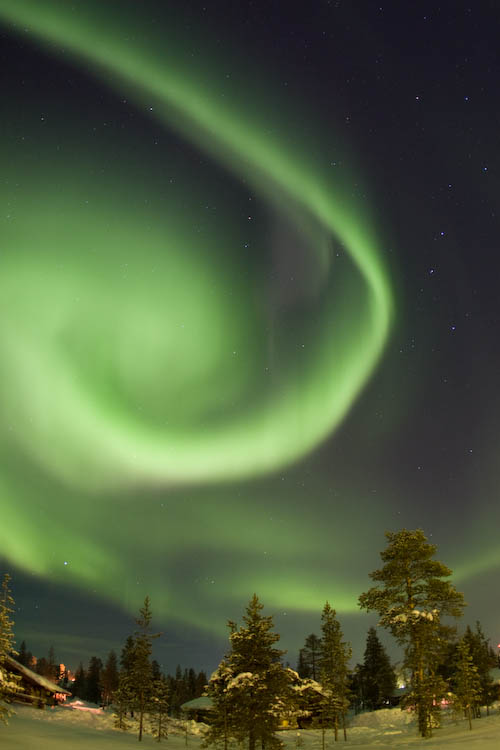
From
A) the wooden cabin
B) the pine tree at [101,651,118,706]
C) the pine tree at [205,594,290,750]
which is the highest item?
the pine tree at [205,594,290,750]

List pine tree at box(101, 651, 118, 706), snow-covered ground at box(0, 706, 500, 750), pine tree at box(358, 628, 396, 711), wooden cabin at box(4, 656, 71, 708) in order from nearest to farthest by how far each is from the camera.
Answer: snow-covered ground at box(0, 706, 500, 750) → wooden cabin at box(4, 656, 71, 708) → pine tree at box(358, 628, 396, 711) → pine tree at box(101, 651, 118, 706)

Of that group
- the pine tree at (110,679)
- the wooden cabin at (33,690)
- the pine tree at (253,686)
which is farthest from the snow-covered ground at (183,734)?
the pine tree at (110,679)

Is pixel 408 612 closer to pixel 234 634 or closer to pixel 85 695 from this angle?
pixel 234 634

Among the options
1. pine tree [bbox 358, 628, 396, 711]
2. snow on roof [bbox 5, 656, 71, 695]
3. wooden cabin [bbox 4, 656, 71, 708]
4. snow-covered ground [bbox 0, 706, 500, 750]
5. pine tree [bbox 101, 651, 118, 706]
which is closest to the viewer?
snow-covered ground [bbox 0, 706, 500, 750]

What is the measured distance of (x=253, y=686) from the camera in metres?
28.2

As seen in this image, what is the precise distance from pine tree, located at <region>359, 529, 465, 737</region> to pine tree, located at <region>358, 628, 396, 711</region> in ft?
182

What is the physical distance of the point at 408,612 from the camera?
29250 mm

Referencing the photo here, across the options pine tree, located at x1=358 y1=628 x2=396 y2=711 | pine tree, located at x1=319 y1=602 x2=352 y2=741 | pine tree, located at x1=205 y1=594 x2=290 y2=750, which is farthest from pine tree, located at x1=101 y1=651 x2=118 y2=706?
pine tree, located at x1=205 y1=594 x2=290 y2=750

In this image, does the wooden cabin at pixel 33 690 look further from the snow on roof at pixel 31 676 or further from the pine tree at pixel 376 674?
the pine tree at pixel 376 674

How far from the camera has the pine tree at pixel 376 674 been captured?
79625 millimetres

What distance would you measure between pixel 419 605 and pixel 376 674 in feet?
194

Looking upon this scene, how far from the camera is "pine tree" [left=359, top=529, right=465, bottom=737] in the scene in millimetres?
28922

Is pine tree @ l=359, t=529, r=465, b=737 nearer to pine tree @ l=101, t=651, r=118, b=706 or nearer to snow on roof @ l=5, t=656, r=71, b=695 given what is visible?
snow on roof @ l=5, t=656, r=71, b=695

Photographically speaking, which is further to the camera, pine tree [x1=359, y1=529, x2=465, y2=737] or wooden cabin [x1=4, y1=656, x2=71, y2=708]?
wooden cabin [x1=4, y1=656, x2=71, y2=708]
